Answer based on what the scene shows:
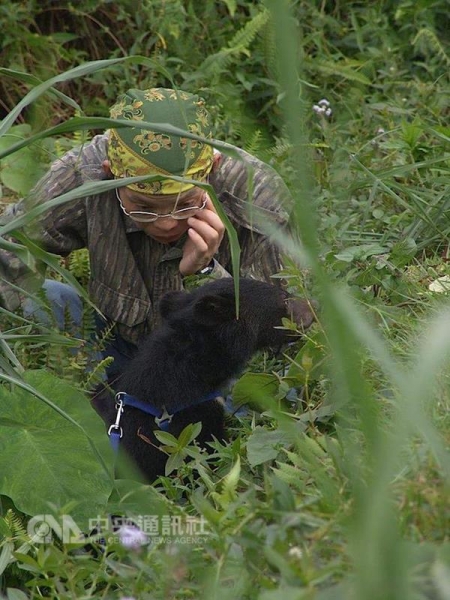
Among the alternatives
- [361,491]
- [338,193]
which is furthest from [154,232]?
[361,491]

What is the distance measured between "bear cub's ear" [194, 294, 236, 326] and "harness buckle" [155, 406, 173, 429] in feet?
1.05

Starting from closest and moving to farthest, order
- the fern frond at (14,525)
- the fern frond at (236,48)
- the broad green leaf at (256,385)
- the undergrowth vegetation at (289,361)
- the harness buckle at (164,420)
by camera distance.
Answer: the undergrowth vegetation at (289,361) → the fern frond at (14,525) → the broad green leaf at (256,385) → the harness buckle at (164,420) → the fern frond at (236,48)

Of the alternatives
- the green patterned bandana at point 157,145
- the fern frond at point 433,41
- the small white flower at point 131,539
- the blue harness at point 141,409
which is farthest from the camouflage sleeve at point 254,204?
the small white flower at point 131,539

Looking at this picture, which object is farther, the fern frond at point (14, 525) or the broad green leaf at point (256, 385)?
the broad green leaf at point (256, 385)

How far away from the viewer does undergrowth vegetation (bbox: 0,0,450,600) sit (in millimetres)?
1648

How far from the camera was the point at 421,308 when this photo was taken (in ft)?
10.8

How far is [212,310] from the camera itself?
3.54m

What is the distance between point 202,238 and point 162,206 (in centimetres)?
18

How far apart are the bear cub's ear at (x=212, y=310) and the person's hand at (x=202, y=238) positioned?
0.26 m

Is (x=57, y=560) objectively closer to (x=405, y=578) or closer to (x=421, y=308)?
(x=405, y=578)

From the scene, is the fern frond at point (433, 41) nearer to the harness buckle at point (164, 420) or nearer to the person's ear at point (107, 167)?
the person's ear at point (107, 167)

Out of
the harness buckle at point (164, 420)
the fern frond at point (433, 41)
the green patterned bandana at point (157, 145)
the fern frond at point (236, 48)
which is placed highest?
the green patterned bandana at point (157, 145)

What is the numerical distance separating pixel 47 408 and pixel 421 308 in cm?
117

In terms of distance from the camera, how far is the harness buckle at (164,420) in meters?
3.39
